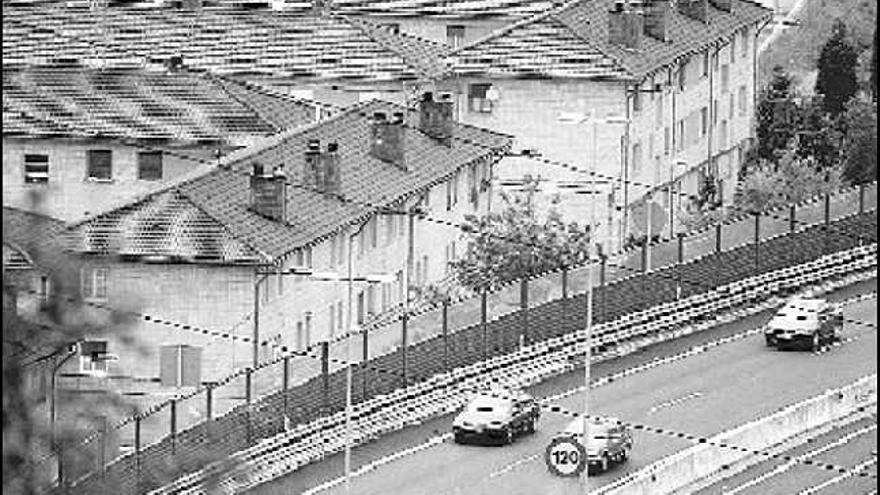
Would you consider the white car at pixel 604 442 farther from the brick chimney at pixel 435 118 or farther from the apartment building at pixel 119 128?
the brick chimney at pixel 435 118

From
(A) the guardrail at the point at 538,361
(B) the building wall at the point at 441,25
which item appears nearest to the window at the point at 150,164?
(A) the guardrail at the point at 538,361

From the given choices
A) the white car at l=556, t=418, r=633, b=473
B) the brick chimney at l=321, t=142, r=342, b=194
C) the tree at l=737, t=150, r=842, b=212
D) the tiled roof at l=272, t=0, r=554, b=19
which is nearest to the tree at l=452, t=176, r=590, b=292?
the brick chimney at l=321, t=142, r=342, b=194

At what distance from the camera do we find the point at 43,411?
823 centimetres

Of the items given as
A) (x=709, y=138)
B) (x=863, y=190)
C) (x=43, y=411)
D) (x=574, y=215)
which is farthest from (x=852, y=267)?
(x=43, y=411)

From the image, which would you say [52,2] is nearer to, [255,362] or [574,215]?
[574,215]

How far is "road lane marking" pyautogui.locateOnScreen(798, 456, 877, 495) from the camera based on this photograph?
60.0m

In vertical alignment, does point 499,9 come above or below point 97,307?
below

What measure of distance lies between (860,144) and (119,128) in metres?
25.4

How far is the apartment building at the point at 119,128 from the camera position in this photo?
250 ft

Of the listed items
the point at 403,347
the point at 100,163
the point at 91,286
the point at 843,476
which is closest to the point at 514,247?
the point at 100,163

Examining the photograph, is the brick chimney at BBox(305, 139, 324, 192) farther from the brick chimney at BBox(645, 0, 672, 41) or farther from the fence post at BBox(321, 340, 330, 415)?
the brick chimney at BBox(645, 0, 672, 41)

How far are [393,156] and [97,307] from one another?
68.9 metres

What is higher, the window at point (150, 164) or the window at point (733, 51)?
the window at point (150, 164)

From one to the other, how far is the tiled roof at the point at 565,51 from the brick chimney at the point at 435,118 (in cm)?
796
